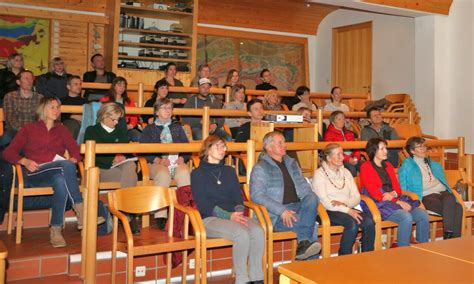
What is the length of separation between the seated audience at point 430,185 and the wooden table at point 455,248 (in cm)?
201

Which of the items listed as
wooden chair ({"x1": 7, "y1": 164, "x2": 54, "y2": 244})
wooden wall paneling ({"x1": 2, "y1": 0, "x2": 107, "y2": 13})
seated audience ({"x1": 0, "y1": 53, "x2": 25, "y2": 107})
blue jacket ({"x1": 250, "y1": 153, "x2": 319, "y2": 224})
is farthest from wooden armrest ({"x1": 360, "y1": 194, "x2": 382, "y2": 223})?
wooden wall paneling ({"x1": 2, "y1": 0, "x2": 107, "y2": 13})

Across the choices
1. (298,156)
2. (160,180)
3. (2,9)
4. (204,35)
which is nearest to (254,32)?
(204,35)

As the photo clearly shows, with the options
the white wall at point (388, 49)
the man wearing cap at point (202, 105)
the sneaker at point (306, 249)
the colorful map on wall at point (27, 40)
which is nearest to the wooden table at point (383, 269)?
the sneaker at point (306, 249)

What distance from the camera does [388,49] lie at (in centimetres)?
927

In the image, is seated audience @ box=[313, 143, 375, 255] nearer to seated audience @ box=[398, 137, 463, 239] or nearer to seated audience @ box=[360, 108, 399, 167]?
seated audience @ box=[398, 137, 463, 239]

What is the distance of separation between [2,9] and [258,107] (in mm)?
4584

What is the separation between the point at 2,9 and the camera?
25.8 feet

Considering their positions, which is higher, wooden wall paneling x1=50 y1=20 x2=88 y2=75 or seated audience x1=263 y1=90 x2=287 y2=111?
wooden wall paneling x1=50 y1=20 x2=88 y2=75

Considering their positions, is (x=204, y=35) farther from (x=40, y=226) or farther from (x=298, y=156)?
(x=40, y=226)

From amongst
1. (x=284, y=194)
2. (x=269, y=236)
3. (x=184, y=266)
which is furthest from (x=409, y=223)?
(x=184, y=266)

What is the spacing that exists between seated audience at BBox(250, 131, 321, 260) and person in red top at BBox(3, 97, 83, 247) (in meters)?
1.37

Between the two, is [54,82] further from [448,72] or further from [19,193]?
[448,72]

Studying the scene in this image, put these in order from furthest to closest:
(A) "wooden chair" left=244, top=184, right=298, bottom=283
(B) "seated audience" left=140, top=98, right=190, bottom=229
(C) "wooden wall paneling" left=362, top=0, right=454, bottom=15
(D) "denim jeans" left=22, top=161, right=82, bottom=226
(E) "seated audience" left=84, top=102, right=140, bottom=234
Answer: (C) "wooden wall paneling" left=362, top=0, right=454, bottom=15 < (B) "seated audience" left=140, top=98, right=190, bottom=229 < (E) "seated audience" left=84, top=102, right=140, bottom=234 < (D) "denim jeans" left=22, top=161, right=82, bottom=226 < (A) "wooden chair" left=244, top=184, right=298, bottom=283

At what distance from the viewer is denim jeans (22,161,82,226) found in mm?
3941
